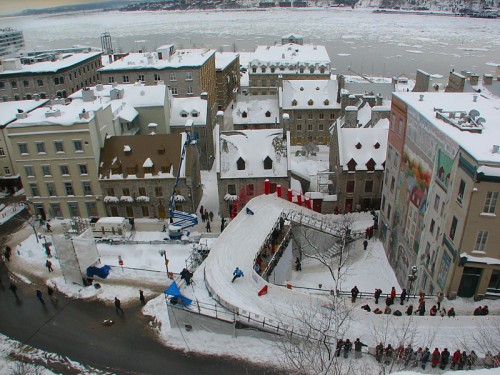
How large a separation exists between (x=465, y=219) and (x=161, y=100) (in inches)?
1805

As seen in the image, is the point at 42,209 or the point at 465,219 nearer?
the point at 465,219

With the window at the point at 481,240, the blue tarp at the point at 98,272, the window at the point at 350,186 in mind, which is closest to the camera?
the window at the point at 481,240

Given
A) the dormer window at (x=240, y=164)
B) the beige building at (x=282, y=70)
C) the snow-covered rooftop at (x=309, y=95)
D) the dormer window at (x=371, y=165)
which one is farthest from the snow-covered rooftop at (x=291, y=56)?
the dormer window at (x=240, y=164)

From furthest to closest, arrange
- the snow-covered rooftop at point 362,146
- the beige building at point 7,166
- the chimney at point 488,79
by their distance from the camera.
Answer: the chimney at point 488,79 → the beige building at point 7,166 → the snow-covered rooftop at point 362,146

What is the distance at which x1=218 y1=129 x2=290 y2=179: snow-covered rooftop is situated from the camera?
159 ft

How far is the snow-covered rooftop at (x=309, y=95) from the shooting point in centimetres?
7381

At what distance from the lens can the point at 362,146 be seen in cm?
4878

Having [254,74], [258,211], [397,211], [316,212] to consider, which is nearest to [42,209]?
[258,211]

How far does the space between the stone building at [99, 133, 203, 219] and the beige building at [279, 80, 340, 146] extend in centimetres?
2801

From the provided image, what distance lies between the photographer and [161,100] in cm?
6194

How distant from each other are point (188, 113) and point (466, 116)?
42.0m

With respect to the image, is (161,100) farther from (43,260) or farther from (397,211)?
(397,211)

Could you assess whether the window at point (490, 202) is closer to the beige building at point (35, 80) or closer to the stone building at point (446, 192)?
the stone building at point (446, 192)

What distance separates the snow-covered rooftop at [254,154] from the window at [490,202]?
23757 millimetres
